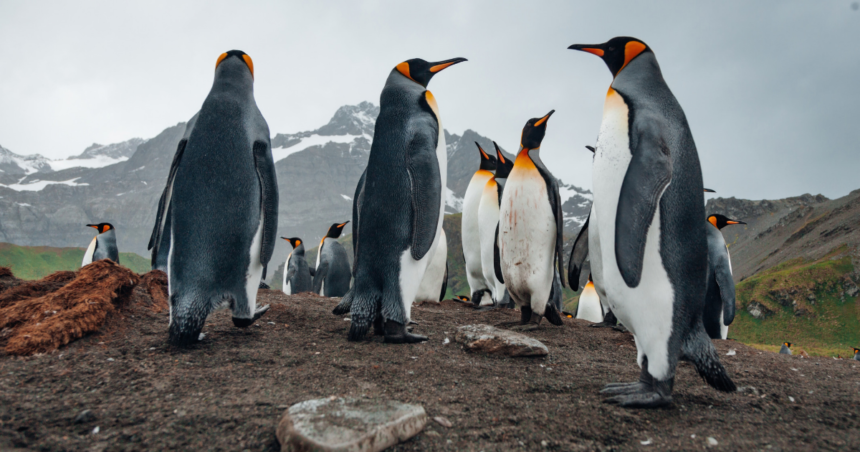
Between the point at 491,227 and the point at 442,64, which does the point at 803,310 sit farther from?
the point at 442,64

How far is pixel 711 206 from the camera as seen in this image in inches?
1785

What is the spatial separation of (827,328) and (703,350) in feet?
50.5

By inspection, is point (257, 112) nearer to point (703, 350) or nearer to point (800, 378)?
point (703, 350)

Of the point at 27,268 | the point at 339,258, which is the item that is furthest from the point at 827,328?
the point at 27,268

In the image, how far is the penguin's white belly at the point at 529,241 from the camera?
440cm

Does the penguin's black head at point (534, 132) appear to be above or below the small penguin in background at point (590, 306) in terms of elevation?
above

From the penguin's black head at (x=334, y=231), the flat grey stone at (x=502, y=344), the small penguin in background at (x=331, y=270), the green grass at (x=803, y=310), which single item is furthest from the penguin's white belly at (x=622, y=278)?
the green grass at (x=803, y=310)

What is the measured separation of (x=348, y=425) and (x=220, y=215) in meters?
2.05

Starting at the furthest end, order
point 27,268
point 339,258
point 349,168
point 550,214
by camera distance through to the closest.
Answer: point 349,168
point 27,268
point 339,258
point 550,214

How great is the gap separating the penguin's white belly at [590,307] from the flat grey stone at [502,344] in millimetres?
6432

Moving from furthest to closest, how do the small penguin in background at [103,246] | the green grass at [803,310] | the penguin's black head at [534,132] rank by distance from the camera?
the green grass at [803,310]
the small penguin in background at [103,246]
the penguin's black head at [534,132]

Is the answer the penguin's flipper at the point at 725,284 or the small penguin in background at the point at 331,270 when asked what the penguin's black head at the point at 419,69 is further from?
the small penguin in background at the point at 331,270

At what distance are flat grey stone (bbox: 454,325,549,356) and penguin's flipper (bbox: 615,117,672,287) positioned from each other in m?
1.01

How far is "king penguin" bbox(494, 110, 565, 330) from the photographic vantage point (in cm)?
440
